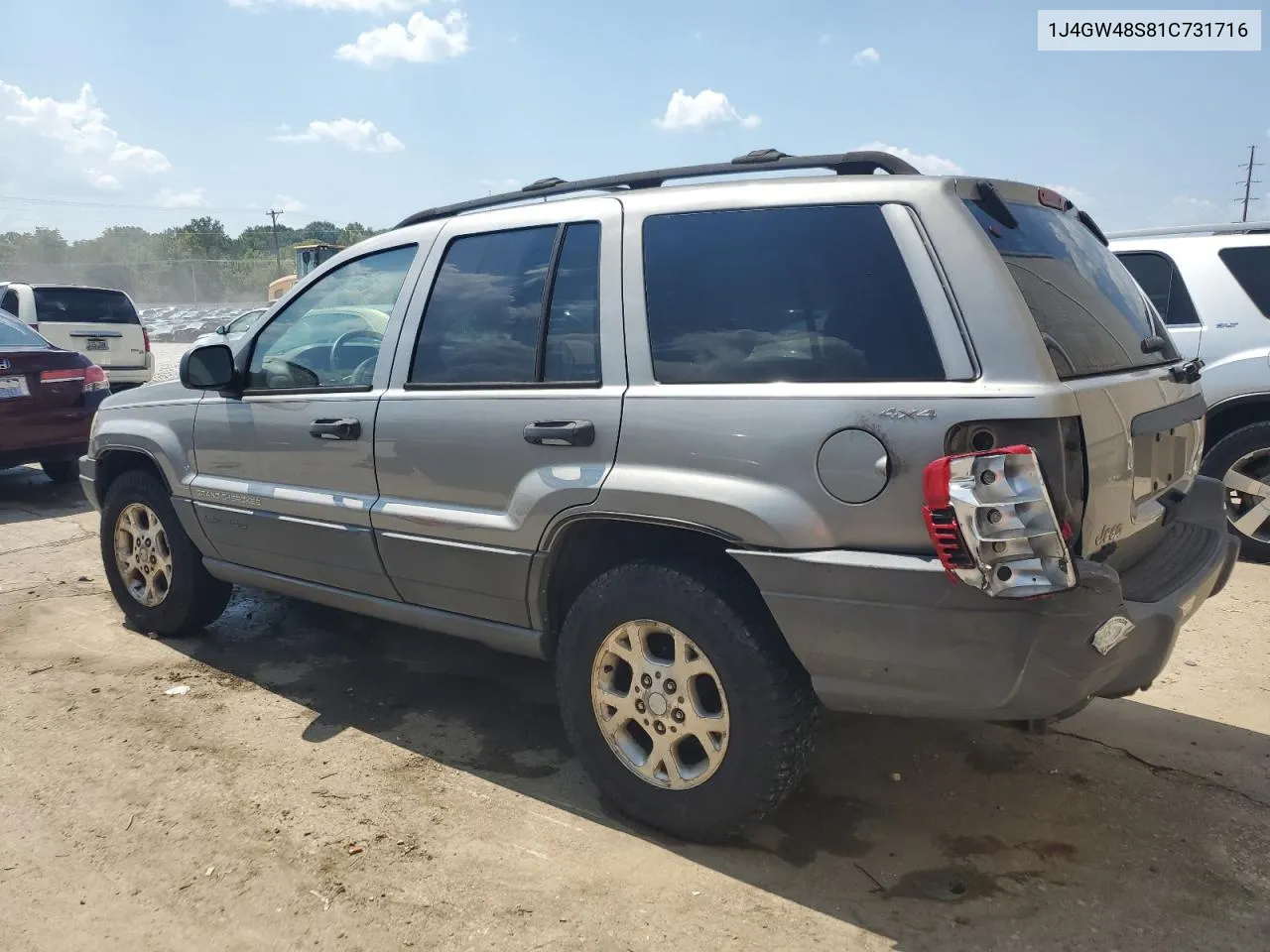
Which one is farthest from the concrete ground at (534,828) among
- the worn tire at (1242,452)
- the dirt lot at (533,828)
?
the worn tire at (1242,452)

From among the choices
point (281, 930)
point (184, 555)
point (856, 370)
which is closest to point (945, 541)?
point (856, 370)

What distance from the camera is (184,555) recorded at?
4.37 meters

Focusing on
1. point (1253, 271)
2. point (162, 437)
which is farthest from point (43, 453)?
point (1253, 271)

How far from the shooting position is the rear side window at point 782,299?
2.35 meters

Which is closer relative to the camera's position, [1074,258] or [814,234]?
[814,234]

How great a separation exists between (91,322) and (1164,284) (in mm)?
12663

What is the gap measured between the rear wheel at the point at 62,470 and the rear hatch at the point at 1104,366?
890 centimetres

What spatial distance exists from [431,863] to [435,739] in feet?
2.71

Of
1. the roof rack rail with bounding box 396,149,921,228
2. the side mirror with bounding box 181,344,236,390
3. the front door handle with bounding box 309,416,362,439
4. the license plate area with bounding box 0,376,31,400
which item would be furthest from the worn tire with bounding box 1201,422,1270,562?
the license plate area with bounding box 0,376,31,400

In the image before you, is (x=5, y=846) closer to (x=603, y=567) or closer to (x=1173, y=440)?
(x=603, y=567)

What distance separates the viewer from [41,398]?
757 cm

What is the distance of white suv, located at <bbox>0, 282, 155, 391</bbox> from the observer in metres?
11.9

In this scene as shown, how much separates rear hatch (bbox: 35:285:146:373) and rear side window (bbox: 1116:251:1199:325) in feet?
39.3

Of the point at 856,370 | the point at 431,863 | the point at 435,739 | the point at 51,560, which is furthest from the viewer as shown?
the point at 51,560
